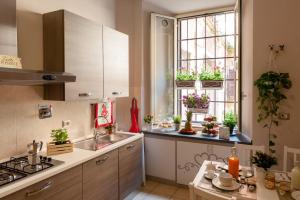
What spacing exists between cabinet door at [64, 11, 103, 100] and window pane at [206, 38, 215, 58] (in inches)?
72.8

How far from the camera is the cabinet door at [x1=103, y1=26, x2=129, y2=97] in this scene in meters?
2.50

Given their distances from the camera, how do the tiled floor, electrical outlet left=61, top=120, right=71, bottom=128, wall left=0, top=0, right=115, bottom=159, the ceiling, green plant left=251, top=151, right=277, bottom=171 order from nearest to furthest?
green plant left=251, top=151, right=277, bottom=171, wall left=0, top=0, right=115, bottom=159, electrical outlet left=61, top=120, right=71, bottom=128, the tiled floor, the ceiling

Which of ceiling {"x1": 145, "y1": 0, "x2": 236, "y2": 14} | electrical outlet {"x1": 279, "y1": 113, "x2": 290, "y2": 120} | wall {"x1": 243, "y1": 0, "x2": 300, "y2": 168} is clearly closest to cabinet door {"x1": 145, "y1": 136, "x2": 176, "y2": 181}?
wall {"x1": 243, "y1": 0, "x2": 300, "y2": 168}

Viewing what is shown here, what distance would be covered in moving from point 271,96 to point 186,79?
55.2 inches

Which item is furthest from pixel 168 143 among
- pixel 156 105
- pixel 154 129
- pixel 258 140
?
pixel 258 140

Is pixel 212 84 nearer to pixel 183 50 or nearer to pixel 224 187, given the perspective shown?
pixel 183 50

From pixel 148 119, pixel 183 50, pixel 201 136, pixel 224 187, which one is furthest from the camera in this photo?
pixel 183 50

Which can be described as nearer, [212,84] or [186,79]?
[212,84]

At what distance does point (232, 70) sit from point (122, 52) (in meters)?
1.68

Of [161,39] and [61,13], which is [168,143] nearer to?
[161,39]

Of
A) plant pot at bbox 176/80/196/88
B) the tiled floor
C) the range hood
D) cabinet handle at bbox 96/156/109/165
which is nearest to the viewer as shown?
the range hood

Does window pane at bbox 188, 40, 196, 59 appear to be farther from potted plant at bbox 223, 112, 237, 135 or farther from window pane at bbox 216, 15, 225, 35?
potted plant at bbox 223, 112, 237, 135

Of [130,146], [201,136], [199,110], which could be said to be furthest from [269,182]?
[199,110]

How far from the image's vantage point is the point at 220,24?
3.40 m
